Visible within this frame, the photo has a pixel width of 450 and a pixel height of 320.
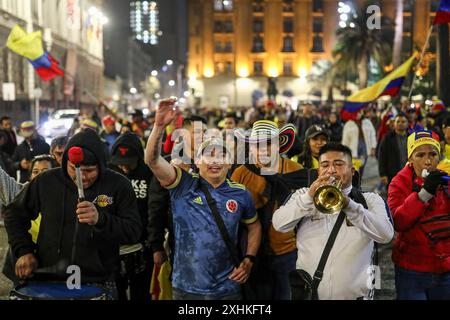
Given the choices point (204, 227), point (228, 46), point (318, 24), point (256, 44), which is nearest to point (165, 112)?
point (204, 227)

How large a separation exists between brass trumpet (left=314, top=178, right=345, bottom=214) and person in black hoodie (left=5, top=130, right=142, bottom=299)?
127cm

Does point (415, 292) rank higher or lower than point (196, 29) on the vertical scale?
lower

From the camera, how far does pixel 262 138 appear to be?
574 cm

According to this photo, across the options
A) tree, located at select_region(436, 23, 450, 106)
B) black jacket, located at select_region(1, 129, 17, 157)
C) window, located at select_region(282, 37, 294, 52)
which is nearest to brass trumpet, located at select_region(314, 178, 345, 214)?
black jacket, located at select_region(1, 129, 17, 157)

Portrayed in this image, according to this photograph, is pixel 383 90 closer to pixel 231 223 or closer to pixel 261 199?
pixel 261 199

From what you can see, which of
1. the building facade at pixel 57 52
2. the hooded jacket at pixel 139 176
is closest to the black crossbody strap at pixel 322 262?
the hooded jacket at pixel 139 176

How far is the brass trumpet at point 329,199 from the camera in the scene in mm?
3857

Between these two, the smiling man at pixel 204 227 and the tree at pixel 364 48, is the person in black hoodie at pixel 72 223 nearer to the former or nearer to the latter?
the smiling man at pixel 204 227

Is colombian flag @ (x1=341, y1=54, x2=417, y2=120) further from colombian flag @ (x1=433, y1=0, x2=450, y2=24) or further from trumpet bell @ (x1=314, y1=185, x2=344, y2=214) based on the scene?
trumpet bell @ (x1=314, y1=185, x2=344, y2=214)

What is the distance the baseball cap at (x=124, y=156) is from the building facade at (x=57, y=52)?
828 inches
